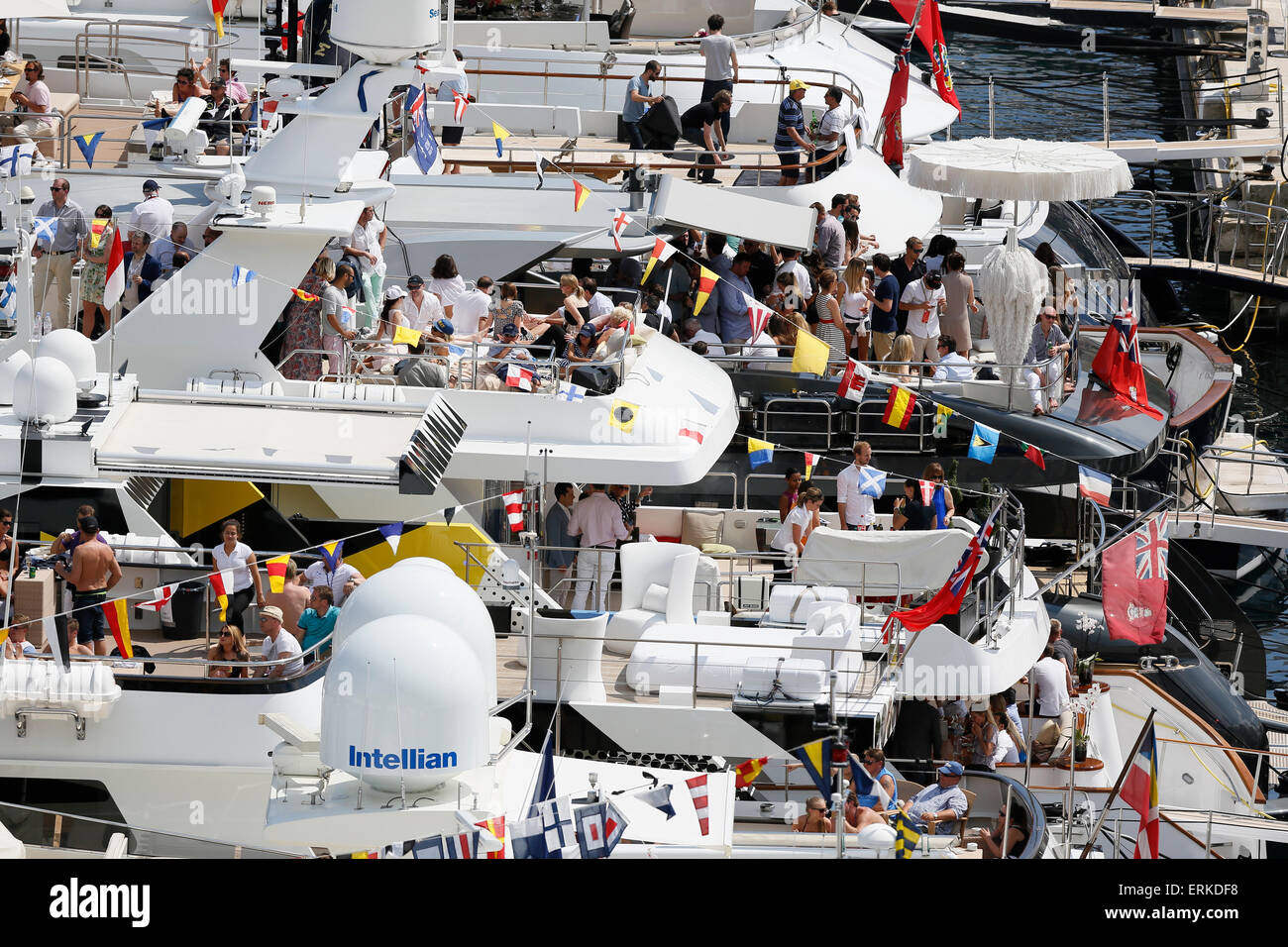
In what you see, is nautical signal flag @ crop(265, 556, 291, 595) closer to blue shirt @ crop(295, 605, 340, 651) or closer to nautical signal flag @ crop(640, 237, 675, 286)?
blue shirt @ crop(295, 605, 340, 651)

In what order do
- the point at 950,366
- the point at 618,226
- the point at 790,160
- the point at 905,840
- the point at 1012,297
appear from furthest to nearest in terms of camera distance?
the point at 790,160 < the point at 950,366 < the point at 1012,297 < the point at 618,226 < the point at 905,840

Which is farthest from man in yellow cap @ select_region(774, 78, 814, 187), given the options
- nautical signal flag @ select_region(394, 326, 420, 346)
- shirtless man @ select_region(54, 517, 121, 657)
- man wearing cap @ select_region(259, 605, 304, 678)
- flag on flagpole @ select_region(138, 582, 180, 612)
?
shirtless man @ select_region(54, 517, 121, 657)

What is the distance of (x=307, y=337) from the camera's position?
58.1ft

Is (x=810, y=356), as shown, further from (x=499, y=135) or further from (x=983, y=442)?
(x=499, y=135)

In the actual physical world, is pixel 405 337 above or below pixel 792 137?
below

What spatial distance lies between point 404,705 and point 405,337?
6.73m

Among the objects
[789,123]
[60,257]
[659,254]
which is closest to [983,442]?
[659,254]

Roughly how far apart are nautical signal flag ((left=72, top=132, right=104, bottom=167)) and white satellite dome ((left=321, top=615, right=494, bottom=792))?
9644 mm

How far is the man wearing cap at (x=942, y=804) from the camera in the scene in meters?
15.8

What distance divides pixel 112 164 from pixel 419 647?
973cm

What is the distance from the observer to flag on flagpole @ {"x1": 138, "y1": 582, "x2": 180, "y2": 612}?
48.8ft

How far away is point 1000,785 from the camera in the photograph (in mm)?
16812
